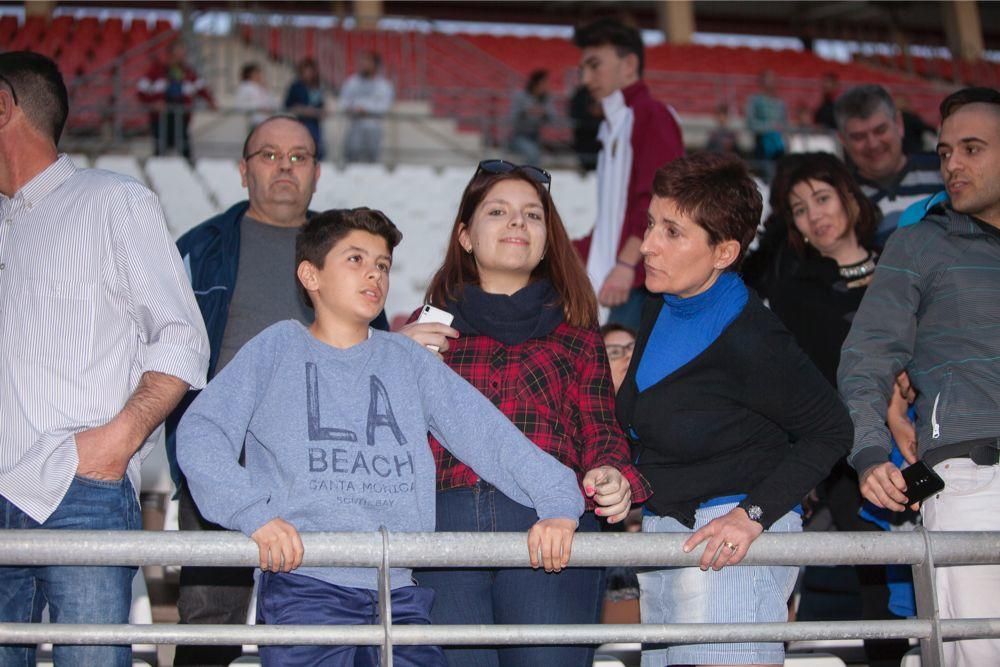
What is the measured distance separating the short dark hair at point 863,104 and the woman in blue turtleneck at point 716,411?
6.24ft

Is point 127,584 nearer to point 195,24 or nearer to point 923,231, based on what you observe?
point 923,231

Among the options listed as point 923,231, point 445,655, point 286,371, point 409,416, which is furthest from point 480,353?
point 923,231

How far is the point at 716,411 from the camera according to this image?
9.05 ft

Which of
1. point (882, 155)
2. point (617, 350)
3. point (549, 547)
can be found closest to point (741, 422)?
point (549, 547)

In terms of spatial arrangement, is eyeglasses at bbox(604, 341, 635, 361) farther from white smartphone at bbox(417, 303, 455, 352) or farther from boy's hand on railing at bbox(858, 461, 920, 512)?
boy's hand on railing at bbox(858, 461, 920, 512)

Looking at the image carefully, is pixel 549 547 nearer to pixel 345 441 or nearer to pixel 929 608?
pixel 345 441

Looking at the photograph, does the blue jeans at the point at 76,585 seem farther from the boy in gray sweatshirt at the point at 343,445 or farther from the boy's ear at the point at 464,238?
the boy's ear at the point at 464,238

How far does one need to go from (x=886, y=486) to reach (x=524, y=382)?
0.92m

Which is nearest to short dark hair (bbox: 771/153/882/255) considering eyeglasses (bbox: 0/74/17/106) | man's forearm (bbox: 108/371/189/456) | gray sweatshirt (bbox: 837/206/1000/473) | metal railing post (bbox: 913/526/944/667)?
gray sweatshirt (bbox: 837/206/1000/473)

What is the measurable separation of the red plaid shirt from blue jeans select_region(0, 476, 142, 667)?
79 centimetres

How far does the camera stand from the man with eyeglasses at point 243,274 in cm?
351

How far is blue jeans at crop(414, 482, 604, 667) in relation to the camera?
8.60ft

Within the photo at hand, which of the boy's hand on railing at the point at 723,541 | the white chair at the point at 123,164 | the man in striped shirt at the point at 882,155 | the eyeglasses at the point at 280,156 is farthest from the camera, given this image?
the white chair at the point at 123,164

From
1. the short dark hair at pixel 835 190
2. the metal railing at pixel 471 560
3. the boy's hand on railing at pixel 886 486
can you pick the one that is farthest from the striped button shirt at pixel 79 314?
the short dark hair at pixel 835 190
